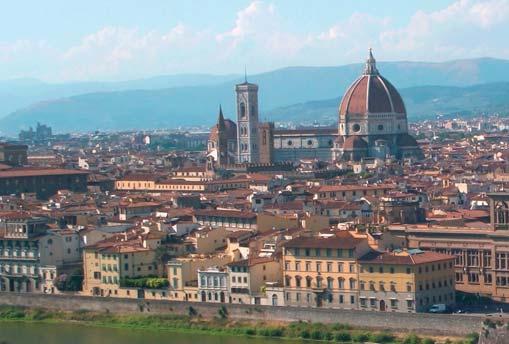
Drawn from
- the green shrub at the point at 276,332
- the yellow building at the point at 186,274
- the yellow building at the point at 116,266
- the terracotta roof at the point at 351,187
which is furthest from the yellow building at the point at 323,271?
the terracotta roof at the point at 351,187

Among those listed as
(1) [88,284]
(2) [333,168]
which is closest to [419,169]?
(2) [333,168]

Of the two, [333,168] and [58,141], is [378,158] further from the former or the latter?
[58,141]

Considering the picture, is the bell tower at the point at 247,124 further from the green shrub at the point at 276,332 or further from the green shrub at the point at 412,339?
the green shrub at the point at 412,339

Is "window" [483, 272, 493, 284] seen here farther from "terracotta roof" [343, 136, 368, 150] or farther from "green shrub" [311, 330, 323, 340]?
"terracotta roof" [343, 136, 368, 150]

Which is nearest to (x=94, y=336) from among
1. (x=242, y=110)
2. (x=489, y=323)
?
(x=489, y=323)

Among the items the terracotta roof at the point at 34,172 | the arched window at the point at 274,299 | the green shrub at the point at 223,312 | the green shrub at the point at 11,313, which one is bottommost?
the green shrub at the point at 11,313
